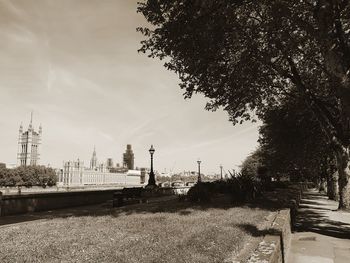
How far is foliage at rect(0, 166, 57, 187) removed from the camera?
438ft

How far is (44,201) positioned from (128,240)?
1288 cm

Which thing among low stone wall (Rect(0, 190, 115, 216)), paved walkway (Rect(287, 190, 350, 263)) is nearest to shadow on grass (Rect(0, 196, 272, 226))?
low stone wall (Rect(0, 190, 115, 216))

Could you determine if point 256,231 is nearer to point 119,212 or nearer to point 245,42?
point 119,212

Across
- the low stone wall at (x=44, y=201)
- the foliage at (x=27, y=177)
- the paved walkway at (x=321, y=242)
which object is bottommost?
the paved walkway at (x=321, y=242)

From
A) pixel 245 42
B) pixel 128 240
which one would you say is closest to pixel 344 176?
pixel 245 42

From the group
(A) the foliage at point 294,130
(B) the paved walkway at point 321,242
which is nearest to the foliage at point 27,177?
(A) the foliage at point 294,130

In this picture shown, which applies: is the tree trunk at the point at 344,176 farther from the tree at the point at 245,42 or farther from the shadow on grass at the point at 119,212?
the shadow on grass at the point at 119,212

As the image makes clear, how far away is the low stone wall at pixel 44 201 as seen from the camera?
17148 mm

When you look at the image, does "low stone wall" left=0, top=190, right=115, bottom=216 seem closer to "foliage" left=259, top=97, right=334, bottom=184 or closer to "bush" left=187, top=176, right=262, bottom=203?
"bush" left=187, top=176, right=262, bottom=203

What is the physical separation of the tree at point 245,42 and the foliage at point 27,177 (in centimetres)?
12294

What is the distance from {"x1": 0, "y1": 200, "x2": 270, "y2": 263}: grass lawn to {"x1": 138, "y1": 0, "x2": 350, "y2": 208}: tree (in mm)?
6479

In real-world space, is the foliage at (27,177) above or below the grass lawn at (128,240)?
above

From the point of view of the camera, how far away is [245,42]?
17.9 m

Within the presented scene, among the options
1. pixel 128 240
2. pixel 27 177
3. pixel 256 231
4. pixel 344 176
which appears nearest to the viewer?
pixel 128 240
